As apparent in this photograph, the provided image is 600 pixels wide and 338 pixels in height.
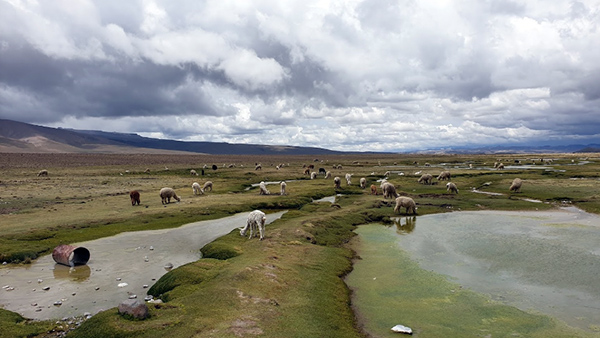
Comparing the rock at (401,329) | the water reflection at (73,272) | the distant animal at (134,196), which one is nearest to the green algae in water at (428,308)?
the rock at (401,329)

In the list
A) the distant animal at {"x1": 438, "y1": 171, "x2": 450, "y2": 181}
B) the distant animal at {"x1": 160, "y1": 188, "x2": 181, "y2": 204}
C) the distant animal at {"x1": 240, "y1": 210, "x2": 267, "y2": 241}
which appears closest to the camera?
the distant animal at {"x1": 240, "y1": 210, "x2": 267, "y2": 241}

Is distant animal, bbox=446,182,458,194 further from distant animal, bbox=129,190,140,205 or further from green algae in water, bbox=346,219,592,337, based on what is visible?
distant animal, bbox=129,190,140,205

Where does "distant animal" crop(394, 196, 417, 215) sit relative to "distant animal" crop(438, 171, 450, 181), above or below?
below

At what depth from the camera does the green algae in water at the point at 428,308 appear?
47.0 feet

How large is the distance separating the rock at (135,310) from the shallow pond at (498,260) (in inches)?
331

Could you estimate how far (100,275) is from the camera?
21438mm

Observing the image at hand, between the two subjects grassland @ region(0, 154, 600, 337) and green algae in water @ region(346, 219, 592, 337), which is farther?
green algae in water @ region(346, 219, 592, 337)

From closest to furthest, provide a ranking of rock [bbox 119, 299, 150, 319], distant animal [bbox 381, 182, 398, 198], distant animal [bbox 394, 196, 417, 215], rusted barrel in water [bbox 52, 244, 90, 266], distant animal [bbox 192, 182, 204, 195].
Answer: rock [bbox 119, 299, 150, 319] → rusted barrel in water [bbox 52, 244, 90, 266] → distant animal [bbox 394, 196, 417, 215] → distant animal [bbox 381, 182, 398, 198] → distant animal [bbox 192, 182, 204, 195]

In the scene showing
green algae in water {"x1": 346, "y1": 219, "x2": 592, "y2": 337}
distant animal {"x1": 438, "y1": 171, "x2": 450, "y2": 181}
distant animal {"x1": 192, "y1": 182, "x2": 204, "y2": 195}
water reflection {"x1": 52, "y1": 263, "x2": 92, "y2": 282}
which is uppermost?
distant animal {"x1": 438, "y1": 171, "x2": 450, "y2": 181}

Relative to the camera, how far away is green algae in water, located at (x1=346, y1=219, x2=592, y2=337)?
14.3 metres

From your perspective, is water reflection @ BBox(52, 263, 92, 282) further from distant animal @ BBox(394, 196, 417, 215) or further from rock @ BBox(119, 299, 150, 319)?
distant animal @ BBox(394, 196, 417, 215)

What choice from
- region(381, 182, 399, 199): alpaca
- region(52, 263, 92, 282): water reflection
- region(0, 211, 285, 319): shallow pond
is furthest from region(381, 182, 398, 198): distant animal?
region(52, 263, 92, 282): water reflection

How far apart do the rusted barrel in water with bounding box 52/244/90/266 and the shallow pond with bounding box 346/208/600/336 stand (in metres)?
16.6

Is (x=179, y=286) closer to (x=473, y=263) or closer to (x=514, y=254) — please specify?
(x=473, y=263)
